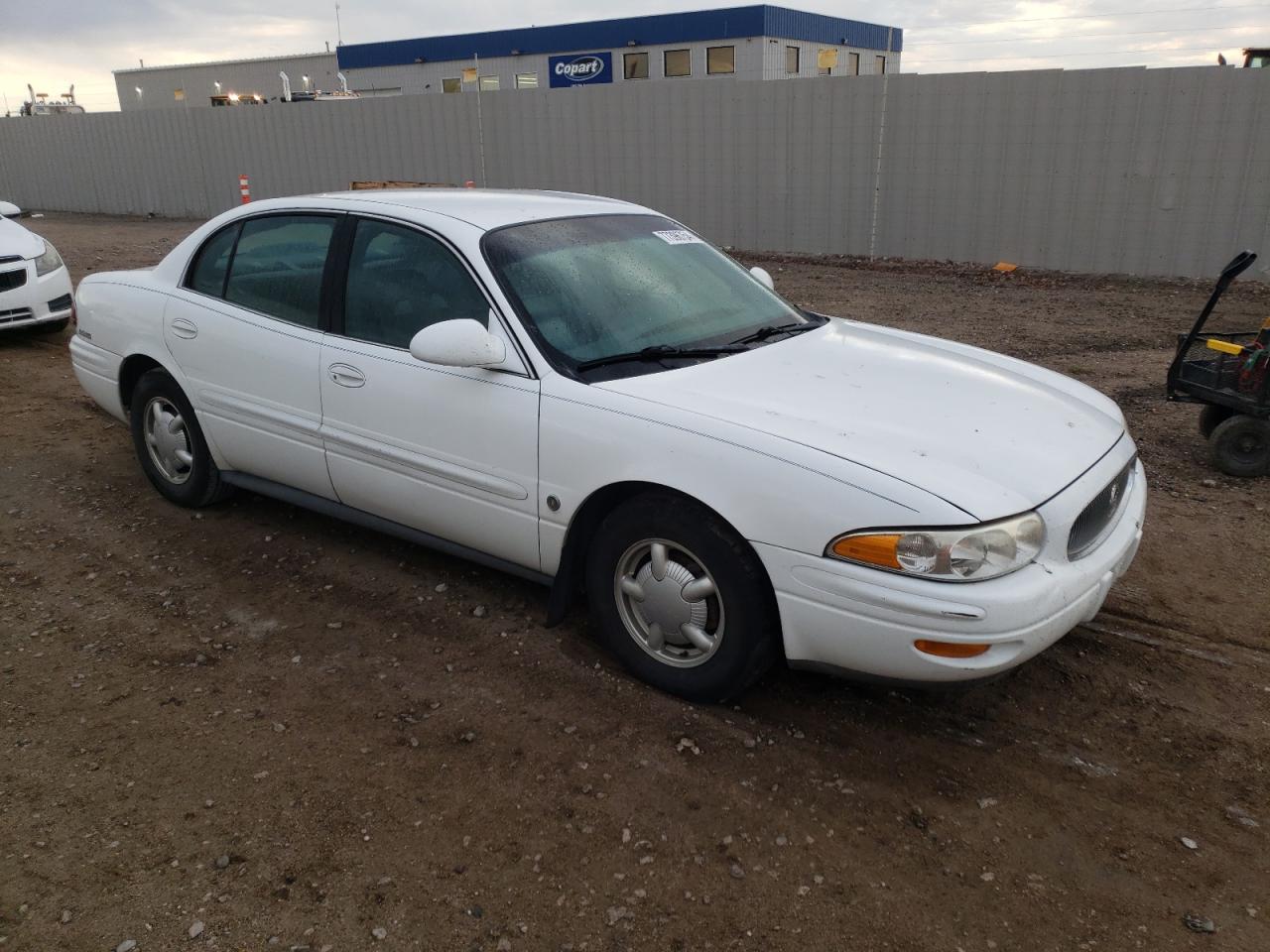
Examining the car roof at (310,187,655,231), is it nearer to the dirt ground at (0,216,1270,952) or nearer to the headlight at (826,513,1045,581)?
the dirt ground at (0,216,1270,952)

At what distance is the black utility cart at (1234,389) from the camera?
5.48 meters

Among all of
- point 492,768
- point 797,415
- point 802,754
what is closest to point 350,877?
point 492,768

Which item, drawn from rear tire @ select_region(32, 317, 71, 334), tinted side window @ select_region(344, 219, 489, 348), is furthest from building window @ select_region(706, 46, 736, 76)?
tinted side window @ select_region(344, 219, 489, 348)

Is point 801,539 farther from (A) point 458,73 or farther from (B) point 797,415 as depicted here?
(A) point 458,73

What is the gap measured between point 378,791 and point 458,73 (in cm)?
3849

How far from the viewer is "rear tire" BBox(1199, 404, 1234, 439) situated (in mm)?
5910

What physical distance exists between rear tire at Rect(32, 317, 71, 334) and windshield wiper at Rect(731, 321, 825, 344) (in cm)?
783

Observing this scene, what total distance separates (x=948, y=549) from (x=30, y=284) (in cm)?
888

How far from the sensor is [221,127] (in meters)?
22.4

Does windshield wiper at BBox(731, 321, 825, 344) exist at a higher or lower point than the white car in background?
higher

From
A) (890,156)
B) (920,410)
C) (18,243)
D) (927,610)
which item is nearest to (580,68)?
(890,156)

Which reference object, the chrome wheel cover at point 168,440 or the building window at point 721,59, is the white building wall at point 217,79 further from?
the chrome wheel cover at point 168,440

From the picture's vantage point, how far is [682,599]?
3340 millimetres

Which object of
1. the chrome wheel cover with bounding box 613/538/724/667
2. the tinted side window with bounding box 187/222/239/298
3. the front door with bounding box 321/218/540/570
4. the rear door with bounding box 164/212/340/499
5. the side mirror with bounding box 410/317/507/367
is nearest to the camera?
the chrome wheel cover with bounding box 613/538/724/667
